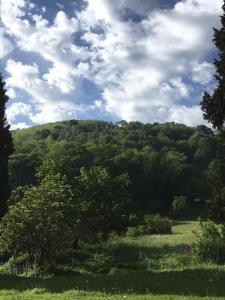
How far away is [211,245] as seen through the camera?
144ft

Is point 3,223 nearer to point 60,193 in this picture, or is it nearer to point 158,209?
point 60,193

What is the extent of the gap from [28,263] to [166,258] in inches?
507

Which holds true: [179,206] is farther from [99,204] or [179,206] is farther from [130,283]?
[130,283]

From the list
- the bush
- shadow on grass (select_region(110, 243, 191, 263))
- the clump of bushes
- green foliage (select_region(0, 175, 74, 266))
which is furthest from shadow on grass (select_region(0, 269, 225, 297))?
the clump of bushes

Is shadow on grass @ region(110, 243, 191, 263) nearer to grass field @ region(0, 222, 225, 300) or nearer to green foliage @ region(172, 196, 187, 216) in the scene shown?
grass field @ region(0, 222, 225, 300)

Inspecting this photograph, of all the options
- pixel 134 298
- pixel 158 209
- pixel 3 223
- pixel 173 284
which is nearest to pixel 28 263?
pixel 3 223

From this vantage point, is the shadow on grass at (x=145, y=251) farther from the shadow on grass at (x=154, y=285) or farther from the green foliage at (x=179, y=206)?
the green foliage at (x=179, y=206)

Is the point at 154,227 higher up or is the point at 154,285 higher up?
the point at 154,227

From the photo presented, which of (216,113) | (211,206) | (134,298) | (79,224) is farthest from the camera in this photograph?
(211,206)

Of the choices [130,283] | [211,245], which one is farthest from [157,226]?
[130,283]

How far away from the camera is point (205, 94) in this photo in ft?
83.4

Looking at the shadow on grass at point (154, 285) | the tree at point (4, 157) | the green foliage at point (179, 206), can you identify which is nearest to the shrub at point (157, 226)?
the green foliage at point (179, 206)

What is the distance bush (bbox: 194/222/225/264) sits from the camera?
43375mm

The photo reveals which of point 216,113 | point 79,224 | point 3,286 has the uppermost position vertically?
point 216,113
